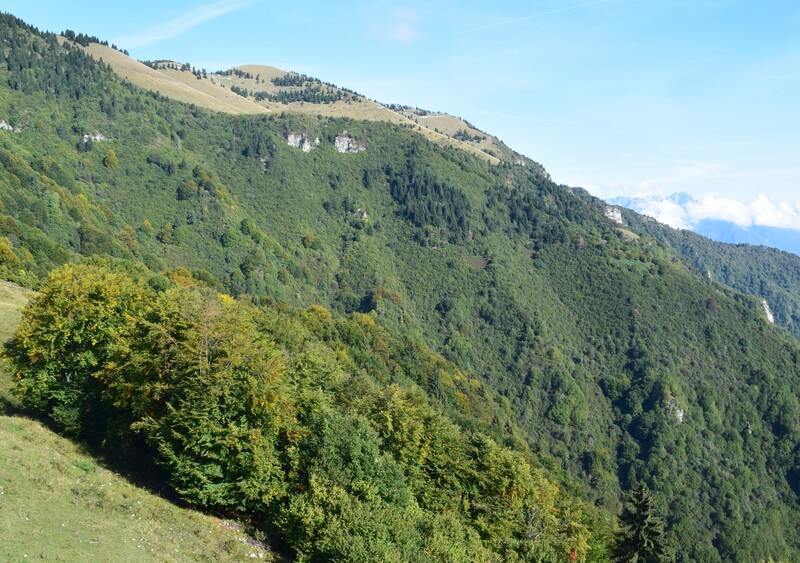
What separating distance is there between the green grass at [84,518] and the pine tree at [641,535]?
102 ft

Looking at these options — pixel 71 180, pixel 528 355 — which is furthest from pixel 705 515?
pixel 71 180

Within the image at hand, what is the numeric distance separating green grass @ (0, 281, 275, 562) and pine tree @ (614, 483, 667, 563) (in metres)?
31.2

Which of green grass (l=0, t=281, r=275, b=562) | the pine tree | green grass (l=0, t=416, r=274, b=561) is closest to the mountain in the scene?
green grass (l=0, t=281, r=275, b=562)

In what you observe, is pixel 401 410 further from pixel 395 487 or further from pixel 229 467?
pixel 229 467

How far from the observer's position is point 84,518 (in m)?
24.3

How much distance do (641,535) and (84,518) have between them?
40.5 m

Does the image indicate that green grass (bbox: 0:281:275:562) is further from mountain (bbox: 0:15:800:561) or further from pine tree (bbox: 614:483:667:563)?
pine tree (bbox: 614:483:667:563)

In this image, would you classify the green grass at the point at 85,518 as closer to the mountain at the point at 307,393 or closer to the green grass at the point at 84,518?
the green grass at the point at 84,518

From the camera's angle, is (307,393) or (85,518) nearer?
(85,518)

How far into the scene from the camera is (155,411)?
34281mm

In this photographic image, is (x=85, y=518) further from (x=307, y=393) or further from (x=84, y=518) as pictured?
(x=307, y=393)

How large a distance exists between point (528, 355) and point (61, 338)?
173m

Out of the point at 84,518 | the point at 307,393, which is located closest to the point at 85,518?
the point at 84,518

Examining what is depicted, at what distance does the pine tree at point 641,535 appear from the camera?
148ft
